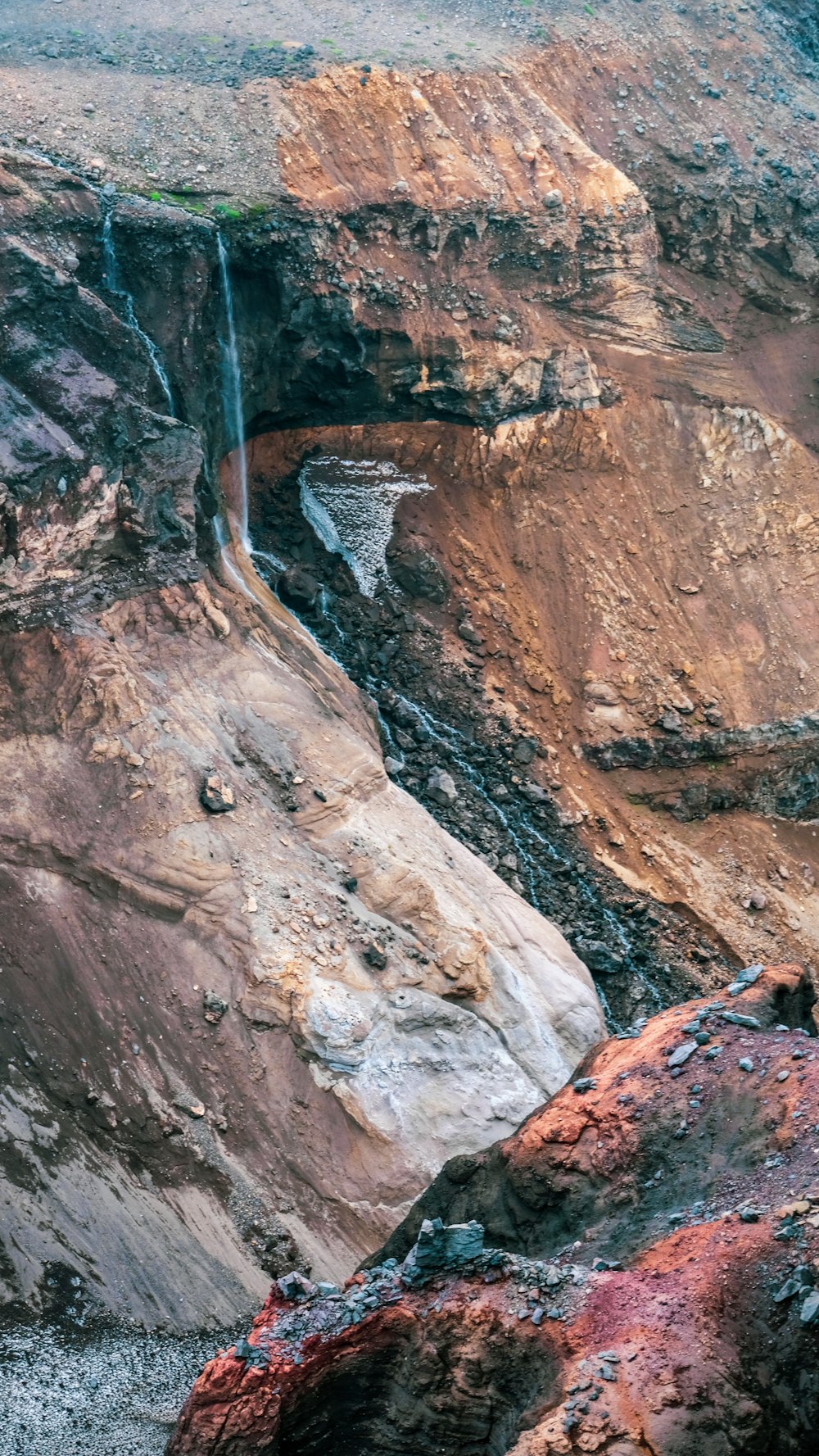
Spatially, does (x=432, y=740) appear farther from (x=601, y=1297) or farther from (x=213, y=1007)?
(x=601, y=1297)

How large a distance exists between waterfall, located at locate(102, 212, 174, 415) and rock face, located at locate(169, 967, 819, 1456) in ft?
51.4

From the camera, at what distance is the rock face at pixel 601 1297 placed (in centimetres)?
1229

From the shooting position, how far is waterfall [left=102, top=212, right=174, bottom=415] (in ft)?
83.8

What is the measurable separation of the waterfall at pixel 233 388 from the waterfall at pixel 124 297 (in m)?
2.20

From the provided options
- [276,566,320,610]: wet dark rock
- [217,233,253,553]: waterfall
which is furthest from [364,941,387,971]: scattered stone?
[217,233,253,553]: waterfall

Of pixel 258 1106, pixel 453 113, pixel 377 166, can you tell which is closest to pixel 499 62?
pixel 453 113

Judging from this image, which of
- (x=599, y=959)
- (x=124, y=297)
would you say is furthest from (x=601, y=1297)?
(x=124, y=297)

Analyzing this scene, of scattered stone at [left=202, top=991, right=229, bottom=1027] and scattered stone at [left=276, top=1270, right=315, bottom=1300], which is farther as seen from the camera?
scattered stone at [left=202, top=991, right=229, bottom=1027]

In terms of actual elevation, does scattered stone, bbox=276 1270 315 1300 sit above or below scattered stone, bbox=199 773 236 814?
below

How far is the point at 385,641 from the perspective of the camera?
1182 inches

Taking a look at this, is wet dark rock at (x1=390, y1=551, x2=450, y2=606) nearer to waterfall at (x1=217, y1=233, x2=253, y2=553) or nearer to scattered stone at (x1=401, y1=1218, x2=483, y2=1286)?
waterfall at (x1=217, y1=233, x2=253, y2=553)

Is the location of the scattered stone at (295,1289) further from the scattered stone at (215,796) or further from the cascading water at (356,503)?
the cascading water at (356,503)

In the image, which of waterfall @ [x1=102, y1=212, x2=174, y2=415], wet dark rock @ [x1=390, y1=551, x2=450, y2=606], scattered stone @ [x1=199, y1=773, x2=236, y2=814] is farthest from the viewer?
wet dark rock @ [x1=390, y1=551, x2=450, y2=606]

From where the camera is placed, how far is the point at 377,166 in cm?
2941
